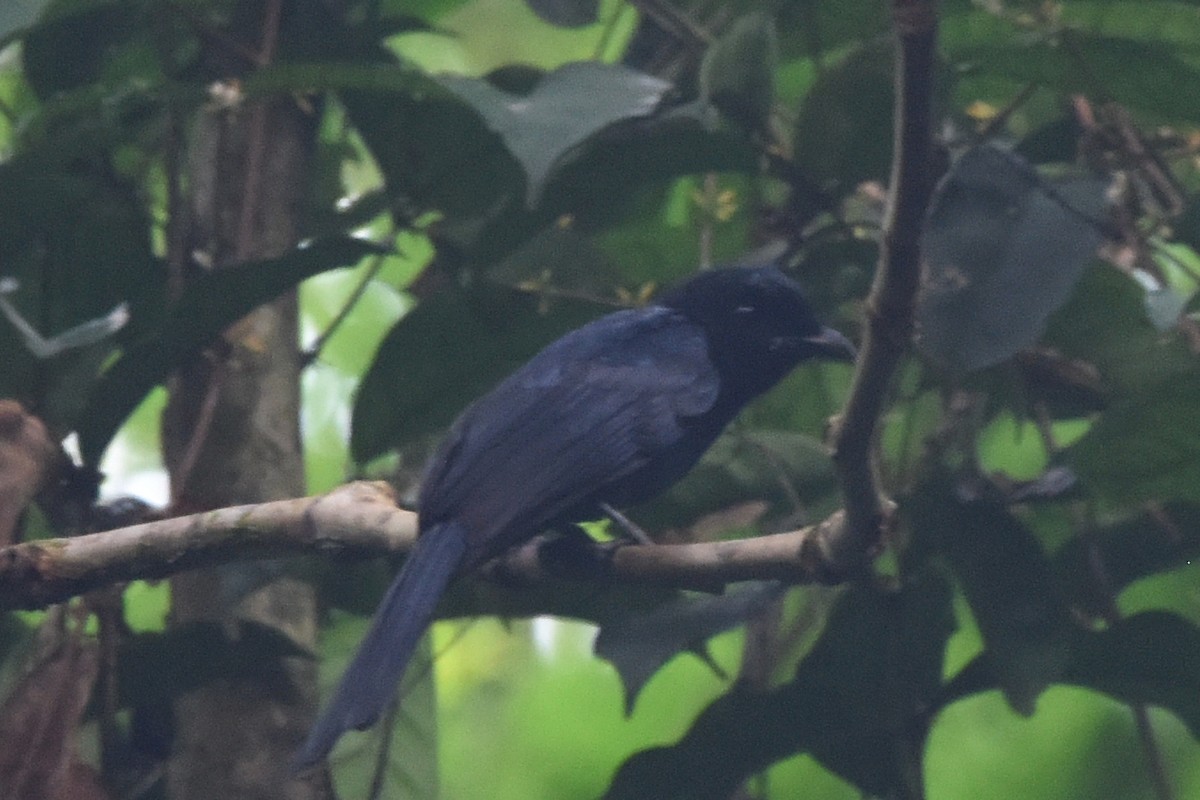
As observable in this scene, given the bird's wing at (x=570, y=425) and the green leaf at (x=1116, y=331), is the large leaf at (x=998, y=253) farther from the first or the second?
the bird's wing at (x=570, y=425)

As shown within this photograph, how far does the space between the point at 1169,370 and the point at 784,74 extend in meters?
1.09

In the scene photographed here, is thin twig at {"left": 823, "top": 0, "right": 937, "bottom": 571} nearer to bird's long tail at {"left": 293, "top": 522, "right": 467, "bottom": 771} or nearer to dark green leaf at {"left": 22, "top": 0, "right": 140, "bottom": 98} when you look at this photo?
bird's long tail at {"left": 293, "top": 522, "right": 467, "bottom": 771}

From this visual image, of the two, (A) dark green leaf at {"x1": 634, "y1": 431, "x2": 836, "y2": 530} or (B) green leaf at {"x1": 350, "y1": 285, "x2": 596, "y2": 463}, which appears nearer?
(A) dark green leaf at {"x1": 634, "y1": 431, "x2": 836, "y2": 530}

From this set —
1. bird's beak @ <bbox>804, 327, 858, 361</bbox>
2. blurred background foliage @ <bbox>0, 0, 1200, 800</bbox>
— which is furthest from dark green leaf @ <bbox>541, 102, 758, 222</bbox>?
bird's beak @ <bbox>804, 327, 858, 361</bbox>

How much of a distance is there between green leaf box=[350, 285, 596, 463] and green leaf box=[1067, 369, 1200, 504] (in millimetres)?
1054

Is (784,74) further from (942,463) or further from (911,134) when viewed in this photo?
(911,134)

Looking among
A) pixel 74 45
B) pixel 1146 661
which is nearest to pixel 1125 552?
pixel 1146 661

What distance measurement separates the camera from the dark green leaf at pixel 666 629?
8.71ft

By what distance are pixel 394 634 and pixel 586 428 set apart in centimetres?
60

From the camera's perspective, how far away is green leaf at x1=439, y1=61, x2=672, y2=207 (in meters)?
2.55

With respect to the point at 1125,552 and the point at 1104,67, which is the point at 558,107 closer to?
the point at 1104,67

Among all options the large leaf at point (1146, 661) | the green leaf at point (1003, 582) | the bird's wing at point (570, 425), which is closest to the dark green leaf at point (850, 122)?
the bird's wing at point (570, 425)

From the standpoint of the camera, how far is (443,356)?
312 centimetres

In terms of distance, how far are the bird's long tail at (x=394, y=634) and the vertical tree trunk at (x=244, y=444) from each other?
40 centimetres
